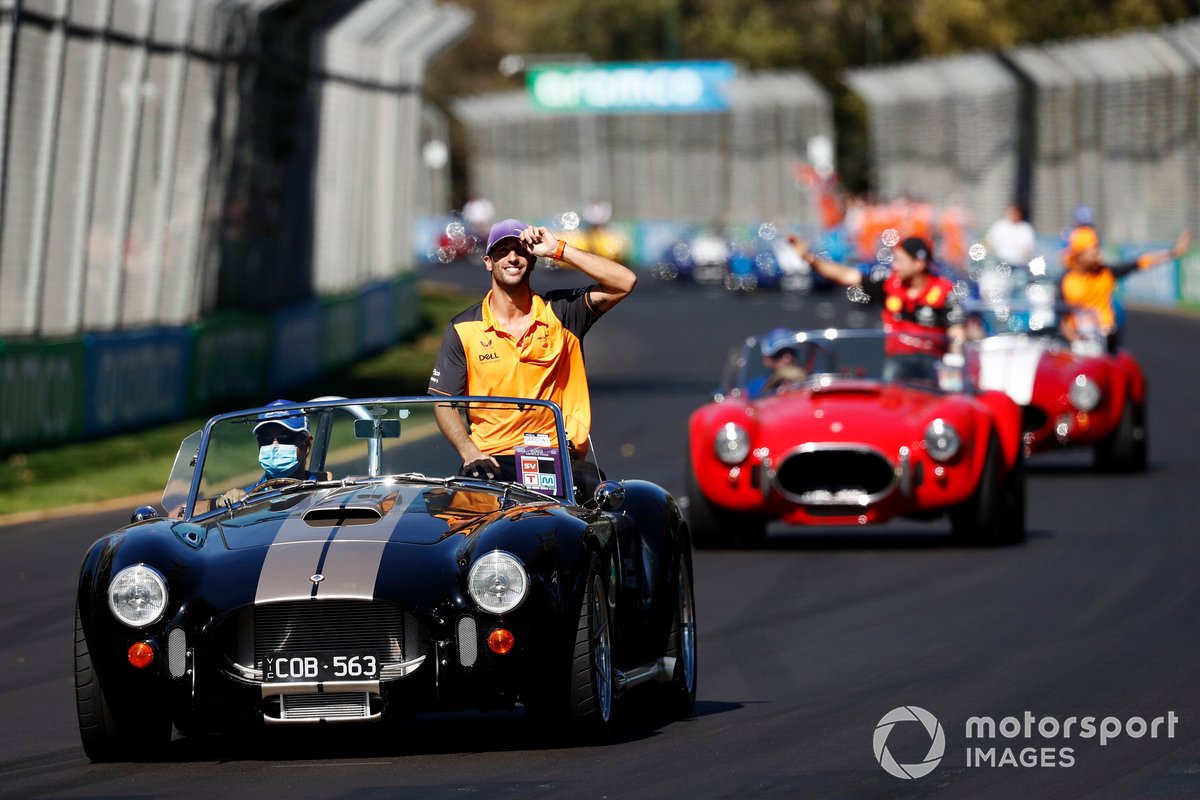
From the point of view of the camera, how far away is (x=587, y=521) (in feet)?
25.8

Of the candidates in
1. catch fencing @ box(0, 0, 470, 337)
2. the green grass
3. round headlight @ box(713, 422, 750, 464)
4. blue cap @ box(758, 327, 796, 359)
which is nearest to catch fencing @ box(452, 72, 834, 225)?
catch fencing @ box(0, 0, 470, 337)

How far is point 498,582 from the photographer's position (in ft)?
23.9

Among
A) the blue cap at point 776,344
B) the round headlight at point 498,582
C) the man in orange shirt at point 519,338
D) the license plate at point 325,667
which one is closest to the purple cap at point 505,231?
the man in orange shirt at point 519,338

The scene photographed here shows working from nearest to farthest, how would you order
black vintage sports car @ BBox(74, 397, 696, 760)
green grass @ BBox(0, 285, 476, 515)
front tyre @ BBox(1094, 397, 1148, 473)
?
black vintage sports car @ BBox(74, 397, 696, 760) → green grass @ BBox(0, 285, 476, 515) → front tyre @ BBox(1094, 397, 1148, 473)

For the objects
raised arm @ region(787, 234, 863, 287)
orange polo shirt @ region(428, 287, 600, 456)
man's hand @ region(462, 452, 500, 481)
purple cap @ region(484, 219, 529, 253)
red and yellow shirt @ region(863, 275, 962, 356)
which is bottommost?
man's hand @ region(462, 452, 500, 481)

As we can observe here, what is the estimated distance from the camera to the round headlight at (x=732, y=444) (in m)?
13.7

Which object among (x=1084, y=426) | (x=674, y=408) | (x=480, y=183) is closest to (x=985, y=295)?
(x=674, y=408)

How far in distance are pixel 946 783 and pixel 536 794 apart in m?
1.14

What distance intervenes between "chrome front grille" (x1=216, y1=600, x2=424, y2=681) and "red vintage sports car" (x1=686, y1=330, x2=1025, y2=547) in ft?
21.2

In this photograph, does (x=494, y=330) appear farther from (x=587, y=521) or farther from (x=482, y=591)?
(x=482, y=591)

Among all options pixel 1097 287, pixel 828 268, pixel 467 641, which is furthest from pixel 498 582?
pixel 1097 287

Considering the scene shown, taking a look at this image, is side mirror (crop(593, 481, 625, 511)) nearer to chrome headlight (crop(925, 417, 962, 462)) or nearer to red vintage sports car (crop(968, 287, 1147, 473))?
chrome headlight (crop(925, 417, 962, 462))

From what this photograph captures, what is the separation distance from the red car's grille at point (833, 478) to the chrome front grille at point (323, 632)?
6530 mm

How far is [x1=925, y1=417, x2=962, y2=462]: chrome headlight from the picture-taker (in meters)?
13.5
